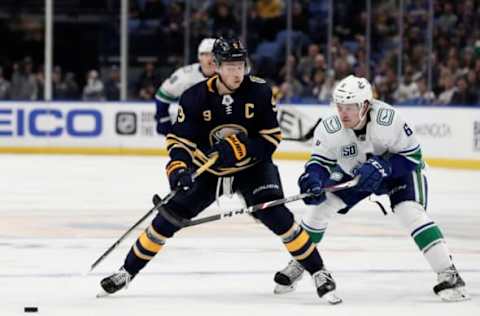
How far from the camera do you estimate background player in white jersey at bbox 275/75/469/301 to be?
5891 mm

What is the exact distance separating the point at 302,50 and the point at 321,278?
37.2 ft

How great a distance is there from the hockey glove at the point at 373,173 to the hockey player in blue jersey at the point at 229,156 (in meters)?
0.35

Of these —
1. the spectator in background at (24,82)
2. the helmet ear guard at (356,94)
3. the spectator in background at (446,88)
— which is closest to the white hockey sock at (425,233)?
the helmet ear guard at (356,94)

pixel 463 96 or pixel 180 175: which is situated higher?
pixel 180 175

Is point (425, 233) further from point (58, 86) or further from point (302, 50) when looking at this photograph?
point (58, 86)

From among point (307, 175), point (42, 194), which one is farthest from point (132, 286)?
point (42, 194)

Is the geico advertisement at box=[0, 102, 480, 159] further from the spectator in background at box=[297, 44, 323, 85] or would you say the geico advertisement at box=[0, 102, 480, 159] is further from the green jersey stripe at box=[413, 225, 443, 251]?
the green jersey stripe at box=[413, 225, 443, 251]

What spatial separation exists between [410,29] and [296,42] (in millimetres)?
1580

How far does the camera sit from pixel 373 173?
5840mm

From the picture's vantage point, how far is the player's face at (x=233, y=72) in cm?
583

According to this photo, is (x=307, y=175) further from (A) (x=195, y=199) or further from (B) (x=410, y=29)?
(B) (x=410, y=29)

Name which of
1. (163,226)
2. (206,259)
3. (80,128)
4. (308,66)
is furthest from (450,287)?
(80,128)

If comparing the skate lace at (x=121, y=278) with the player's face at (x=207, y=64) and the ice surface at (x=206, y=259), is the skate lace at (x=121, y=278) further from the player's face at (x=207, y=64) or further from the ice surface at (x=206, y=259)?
the player's face at (x=207, y=64)

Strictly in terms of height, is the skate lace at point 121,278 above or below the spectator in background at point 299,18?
below
